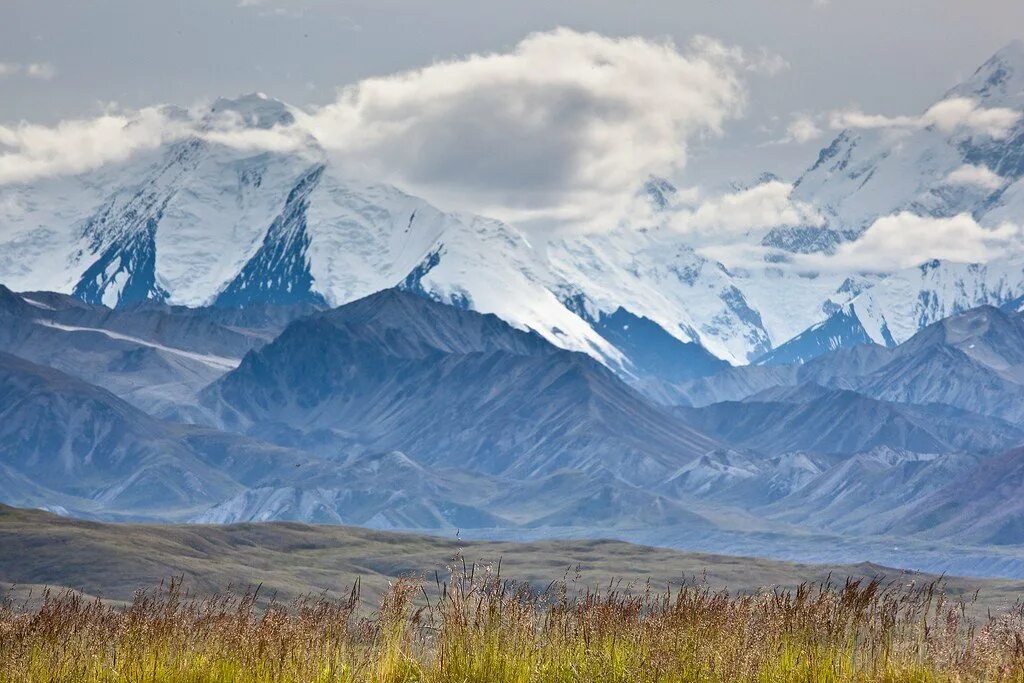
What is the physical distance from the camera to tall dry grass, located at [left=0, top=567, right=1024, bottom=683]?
1633 cm

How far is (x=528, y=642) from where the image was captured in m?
17.0

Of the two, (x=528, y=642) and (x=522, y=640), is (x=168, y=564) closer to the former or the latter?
(x=528, y=642)

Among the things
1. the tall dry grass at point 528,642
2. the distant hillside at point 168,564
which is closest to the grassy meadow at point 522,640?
the tall dry grass at point 528,642

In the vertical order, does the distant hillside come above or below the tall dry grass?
above

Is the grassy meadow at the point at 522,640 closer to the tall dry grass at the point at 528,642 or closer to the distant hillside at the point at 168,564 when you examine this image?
the tall dry grass at the point at 528,642

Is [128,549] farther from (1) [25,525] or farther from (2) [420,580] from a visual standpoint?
(2) [420,580]

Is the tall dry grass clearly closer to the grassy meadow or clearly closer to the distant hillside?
the grassy meadow

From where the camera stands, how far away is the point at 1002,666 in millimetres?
15711

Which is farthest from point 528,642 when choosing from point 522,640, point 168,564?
point 168,564

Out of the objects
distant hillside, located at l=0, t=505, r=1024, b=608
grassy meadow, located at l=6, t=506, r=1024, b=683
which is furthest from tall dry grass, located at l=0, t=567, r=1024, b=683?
distant hillside, located at l=0, t=505, r=1024, b=608

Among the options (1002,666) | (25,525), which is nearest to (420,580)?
(1002,666)

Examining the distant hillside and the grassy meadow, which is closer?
the grassy meadow

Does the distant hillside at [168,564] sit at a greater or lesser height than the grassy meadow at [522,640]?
greater

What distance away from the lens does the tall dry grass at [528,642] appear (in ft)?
53.6
